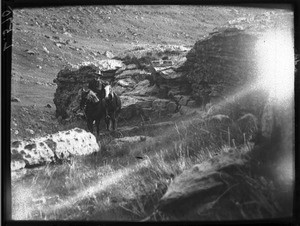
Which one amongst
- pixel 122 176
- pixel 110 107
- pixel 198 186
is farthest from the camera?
pixel 110 107

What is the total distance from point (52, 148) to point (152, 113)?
883 millimetres

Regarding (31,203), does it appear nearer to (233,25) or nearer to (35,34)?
(35,34)

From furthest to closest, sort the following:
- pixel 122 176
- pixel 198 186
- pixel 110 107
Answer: pixel 110 107, pixel 122 176, pixel 198 186

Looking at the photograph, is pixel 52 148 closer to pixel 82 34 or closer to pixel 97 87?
pixel 97 87

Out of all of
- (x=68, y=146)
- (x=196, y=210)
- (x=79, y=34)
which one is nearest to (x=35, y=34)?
(x=79, y=34)

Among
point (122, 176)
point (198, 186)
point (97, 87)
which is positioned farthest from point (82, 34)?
point (198, 186)

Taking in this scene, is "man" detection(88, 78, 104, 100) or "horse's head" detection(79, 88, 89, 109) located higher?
"man" detection(88, 78, 104, 100)

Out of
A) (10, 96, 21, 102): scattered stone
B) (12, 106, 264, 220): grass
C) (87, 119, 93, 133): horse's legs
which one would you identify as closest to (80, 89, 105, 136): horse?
(87, 119, 93, 133): horse's legs

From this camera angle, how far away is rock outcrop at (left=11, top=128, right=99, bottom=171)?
336 cm

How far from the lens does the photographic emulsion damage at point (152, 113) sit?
3236 mm

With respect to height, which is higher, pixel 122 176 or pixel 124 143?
pixel 124 143

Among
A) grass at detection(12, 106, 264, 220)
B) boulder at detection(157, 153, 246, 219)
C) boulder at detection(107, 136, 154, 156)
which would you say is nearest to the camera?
boulder at detection(157, 153, 246, 219)

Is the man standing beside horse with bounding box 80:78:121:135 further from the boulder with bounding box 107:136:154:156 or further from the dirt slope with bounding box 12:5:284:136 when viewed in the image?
the dirt slope with bounding box 12:5:284:136

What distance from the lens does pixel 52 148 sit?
3.38 m
